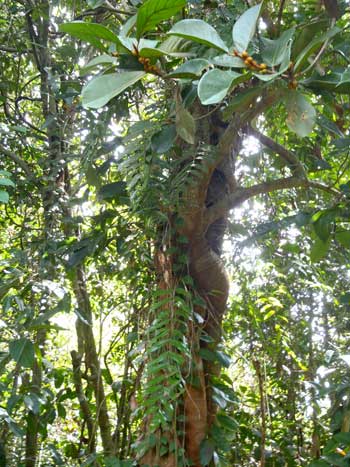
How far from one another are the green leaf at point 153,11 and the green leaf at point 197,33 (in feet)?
0.13

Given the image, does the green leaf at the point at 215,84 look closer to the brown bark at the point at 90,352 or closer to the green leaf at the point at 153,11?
the green leaf at the point at 153,11

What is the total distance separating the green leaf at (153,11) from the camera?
0.59 meters

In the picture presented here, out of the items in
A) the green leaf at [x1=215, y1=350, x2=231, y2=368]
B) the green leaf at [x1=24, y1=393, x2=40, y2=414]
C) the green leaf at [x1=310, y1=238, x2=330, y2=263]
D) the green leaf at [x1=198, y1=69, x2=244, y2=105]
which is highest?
the green leaf at [x1=310, y1=238, x2=330, y2=263]

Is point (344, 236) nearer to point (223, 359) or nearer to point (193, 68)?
point (223, 359)

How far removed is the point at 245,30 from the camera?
0.60m

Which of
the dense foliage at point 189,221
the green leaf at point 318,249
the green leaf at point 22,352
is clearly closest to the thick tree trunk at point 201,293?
the dense foliage at point 189,221

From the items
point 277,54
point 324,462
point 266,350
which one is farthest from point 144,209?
point 266,350

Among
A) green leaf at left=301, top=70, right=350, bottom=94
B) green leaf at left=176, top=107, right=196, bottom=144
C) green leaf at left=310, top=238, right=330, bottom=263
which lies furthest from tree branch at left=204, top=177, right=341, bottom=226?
green leaf at left=301, top=70, right=350, bottom=94

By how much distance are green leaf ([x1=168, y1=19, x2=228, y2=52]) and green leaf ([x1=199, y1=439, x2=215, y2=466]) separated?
891 millimetres

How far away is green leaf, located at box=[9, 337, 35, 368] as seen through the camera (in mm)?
1209

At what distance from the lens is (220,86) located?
56cm

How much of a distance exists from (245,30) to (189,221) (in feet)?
2.19

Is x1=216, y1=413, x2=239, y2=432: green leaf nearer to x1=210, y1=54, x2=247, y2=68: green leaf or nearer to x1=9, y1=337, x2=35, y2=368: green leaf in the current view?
x1=9, y1=337, x2=35, y2=368: green leaf

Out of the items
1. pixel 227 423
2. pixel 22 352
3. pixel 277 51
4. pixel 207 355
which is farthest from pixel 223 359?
pixel 277 51
